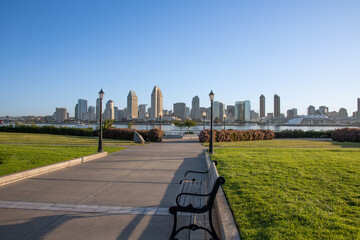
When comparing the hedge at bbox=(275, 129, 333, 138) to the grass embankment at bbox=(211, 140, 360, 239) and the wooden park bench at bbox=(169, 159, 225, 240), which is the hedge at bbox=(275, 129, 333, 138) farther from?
the wooden park bench at bbox=(169, 159, 225, 240)

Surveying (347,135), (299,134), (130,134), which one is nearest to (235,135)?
(130,134)

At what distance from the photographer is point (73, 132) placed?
31062 mm

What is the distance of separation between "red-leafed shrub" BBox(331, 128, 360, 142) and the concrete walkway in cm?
2342

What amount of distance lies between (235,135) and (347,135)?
11.6 metres

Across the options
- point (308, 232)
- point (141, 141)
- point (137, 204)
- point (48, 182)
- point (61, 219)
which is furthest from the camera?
point (141, 141)

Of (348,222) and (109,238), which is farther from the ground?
(348,222)

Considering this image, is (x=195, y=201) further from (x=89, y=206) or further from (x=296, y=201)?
(x=89, y=206)

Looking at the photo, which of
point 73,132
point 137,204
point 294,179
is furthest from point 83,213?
point 73,132

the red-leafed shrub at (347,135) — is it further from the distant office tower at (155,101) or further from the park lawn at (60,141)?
the distant office tower at (155,101)

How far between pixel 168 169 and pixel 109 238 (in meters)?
5.47

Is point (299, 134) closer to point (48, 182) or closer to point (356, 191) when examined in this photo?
point (356, 191)

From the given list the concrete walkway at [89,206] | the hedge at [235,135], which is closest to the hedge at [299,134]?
the hedge at [235,135]

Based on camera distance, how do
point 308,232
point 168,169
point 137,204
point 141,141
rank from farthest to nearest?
point 141,141 → point 168,169 → point 137,204 → point 308,232

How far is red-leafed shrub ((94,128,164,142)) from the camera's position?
23453mm
